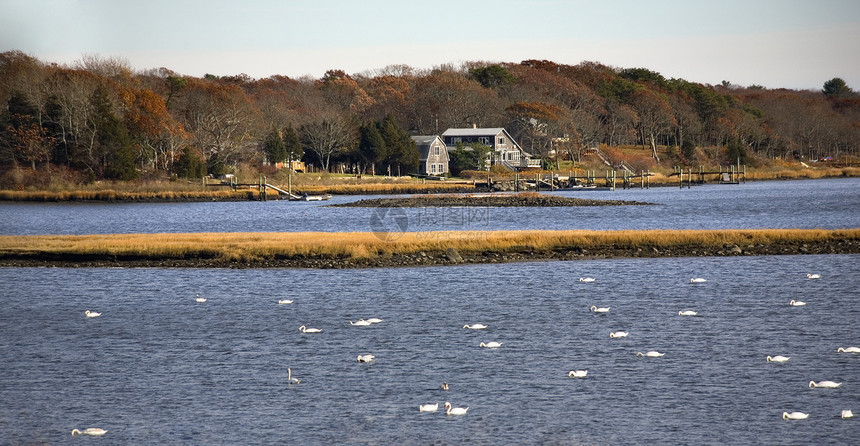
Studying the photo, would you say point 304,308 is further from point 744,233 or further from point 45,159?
point 45,159

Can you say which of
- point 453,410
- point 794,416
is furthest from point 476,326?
point 794,416

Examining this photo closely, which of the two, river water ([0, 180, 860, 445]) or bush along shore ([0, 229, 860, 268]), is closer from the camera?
river water ([0, 180, 860, 445])

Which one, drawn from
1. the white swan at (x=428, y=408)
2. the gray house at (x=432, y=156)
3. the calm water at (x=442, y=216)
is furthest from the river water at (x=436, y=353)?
the gray house at (x=432, y=156)

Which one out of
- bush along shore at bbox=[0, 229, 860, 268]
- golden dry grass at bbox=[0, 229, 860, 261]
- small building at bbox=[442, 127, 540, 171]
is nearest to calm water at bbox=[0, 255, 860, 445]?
bush along shore at bbox=[0, 229, 860, 268]

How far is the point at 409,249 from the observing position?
166ft

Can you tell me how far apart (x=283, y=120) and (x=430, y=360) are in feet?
441

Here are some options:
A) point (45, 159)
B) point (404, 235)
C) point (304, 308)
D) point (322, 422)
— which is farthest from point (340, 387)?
point (45, 159)

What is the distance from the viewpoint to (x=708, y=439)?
1998 cm

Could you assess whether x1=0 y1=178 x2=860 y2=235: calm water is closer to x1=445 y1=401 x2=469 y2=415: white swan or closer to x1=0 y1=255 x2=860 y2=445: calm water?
x1=0 y1=255 x2=860 y2=445: calm water

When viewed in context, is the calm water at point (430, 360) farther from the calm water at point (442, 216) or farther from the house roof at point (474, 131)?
the house roof at point (474, 131)

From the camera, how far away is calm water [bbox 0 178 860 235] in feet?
251

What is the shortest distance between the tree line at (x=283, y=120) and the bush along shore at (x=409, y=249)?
6868 centimetres

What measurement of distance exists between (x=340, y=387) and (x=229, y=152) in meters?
113

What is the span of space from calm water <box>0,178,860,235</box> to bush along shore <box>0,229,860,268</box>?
63.2 feet
